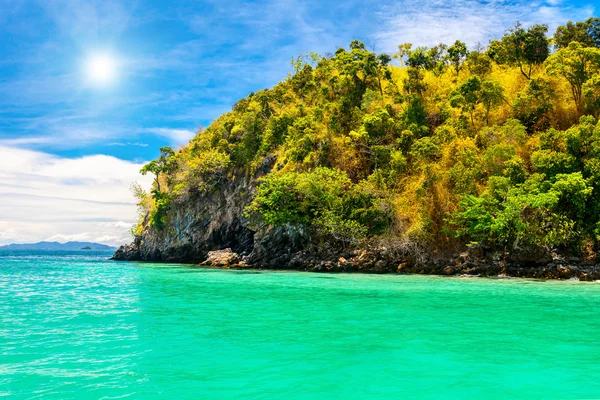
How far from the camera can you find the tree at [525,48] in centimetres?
3347

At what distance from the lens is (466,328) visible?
10.7m

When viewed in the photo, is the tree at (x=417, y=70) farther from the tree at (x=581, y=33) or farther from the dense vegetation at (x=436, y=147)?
the tree at (x=581, y=33)

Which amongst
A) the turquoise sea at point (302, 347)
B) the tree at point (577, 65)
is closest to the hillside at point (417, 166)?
the tree at point (577, 65)

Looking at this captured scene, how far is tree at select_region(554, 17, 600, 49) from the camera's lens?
32938 millimetres

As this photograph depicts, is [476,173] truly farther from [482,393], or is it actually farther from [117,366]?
[117,366]

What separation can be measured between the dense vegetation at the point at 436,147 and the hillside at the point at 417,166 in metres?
0.11

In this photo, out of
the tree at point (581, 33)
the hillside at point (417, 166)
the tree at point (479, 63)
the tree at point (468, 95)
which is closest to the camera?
the hillside at point (417, 166)

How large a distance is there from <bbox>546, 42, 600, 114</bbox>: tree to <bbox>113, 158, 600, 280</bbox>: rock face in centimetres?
1116

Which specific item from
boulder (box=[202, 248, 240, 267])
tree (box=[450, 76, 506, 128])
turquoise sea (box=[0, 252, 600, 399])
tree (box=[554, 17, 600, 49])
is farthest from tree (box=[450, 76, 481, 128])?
boulder (box=[202, 248, 240, 267])

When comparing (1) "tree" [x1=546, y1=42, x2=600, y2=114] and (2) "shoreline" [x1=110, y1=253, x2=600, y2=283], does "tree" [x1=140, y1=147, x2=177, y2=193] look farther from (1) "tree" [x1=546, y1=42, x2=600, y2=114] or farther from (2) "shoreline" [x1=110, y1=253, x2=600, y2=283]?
(1) "tree" [x1=546, y1=42, x2=600, y2=114]

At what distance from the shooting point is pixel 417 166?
1213 inches

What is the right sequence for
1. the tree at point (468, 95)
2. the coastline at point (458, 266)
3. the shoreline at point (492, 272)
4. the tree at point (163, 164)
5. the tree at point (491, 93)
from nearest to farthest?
the shoreline at point (492, 272)
the coastline at point (458, 266)
the tree at point (491, 93)
the tree at point (468, 95)
the tree at point (163, 164)

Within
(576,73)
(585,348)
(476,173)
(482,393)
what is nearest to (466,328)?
(585,348)

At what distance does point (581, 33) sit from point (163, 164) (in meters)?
40.2
